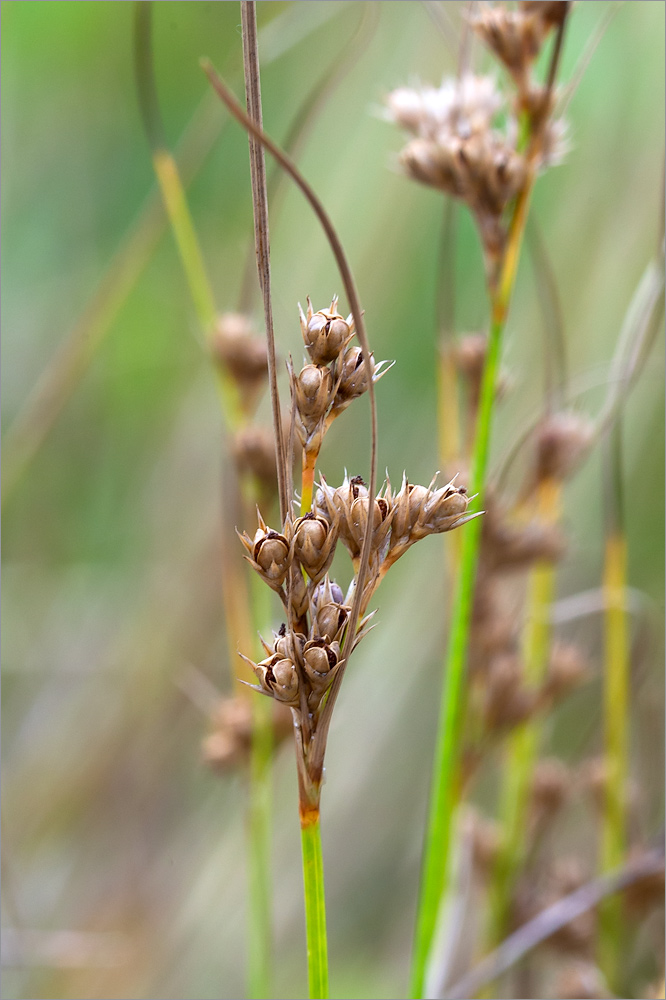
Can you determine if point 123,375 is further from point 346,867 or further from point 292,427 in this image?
point 292,427

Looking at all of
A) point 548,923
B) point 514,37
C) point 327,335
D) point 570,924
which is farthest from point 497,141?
point 570,924

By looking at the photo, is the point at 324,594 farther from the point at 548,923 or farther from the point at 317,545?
the point at 548,923

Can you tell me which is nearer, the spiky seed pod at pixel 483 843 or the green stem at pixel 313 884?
the green stem at pixel 313 884

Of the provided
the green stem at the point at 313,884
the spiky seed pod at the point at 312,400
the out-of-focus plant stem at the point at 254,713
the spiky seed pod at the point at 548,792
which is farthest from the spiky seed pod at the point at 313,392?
the spiky seed pod at the point at 548,792

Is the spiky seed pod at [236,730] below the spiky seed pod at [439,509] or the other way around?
the other way around

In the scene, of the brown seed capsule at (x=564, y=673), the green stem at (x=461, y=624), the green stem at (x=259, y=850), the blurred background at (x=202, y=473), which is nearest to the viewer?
the green stem at (x=461, y=624)

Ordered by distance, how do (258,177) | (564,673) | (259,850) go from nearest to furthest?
(258,177), (259,850), (564,673)

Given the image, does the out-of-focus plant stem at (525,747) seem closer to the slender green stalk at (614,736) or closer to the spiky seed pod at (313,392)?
the slender green stalk at (614,736)
